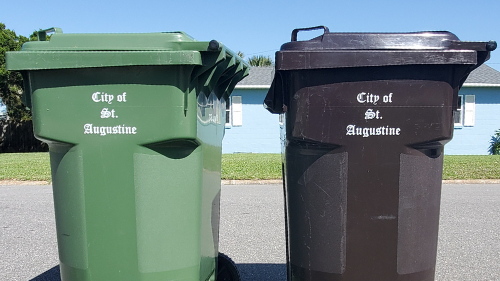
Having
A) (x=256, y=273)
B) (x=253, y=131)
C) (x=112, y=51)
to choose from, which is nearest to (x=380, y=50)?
(x=112, y=51)

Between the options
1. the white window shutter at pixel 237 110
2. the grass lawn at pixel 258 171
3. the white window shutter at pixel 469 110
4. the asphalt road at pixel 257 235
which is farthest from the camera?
the white window shutter at pixel 237 110

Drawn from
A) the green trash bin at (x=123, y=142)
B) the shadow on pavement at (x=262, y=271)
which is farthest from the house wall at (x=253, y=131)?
the green trash bin at (x=123, y=142)

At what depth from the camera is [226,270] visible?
346cm

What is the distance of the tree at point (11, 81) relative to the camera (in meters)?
19.4

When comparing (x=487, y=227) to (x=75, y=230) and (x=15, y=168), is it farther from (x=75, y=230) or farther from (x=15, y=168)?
(x=15, y=168)

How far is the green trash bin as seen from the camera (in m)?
2.48

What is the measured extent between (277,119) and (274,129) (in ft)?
3.45

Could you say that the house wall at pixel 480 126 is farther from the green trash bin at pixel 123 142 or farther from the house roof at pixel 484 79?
the green trash bin at pixel 123 142

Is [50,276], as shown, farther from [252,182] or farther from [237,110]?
[237,110]

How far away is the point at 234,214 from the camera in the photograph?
6.55 meters

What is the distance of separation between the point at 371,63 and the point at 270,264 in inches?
107

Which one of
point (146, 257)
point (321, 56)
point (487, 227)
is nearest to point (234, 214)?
point (487, 227)

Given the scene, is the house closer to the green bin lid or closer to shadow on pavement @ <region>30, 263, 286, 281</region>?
shadow on pavement @ <region>30, 263, 286, 281</region>

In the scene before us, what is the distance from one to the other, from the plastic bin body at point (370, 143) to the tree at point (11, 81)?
63.8ft
